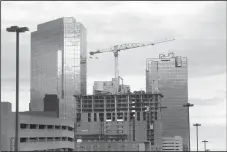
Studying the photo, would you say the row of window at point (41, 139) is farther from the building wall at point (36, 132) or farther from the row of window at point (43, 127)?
the row of window at point (43, 127)

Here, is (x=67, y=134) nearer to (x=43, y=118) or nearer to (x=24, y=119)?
(x=43, y=118)

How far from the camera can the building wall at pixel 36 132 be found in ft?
402

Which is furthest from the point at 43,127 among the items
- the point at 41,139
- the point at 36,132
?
the point at 36,132

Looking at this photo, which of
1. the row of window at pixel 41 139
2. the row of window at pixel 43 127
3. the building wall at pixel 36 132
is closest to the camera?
the building wall at pixel 36 132

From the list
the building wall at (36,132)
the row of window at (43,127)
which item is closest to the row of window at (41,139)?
the building wall at (36,132)

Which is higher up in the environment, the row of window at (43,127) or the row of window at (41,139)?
the row of window at (43,127)

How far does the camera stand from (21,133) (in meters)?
125

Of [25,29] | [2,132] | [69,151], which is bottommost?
[69,151]

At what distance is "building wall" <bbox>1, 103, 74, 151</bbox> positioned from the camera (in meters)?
123

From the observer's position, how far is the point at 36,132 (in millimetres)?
134250

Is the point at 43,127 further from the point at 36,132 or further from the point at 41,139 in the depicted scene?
the point at 36,132

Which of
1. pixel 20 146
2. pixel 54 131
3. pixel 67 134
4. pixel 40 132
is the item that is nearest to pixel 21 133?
pixel 20 146

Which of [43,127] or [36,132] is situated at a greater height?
[43,127]

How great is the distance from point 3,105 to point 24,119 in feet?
20.9
